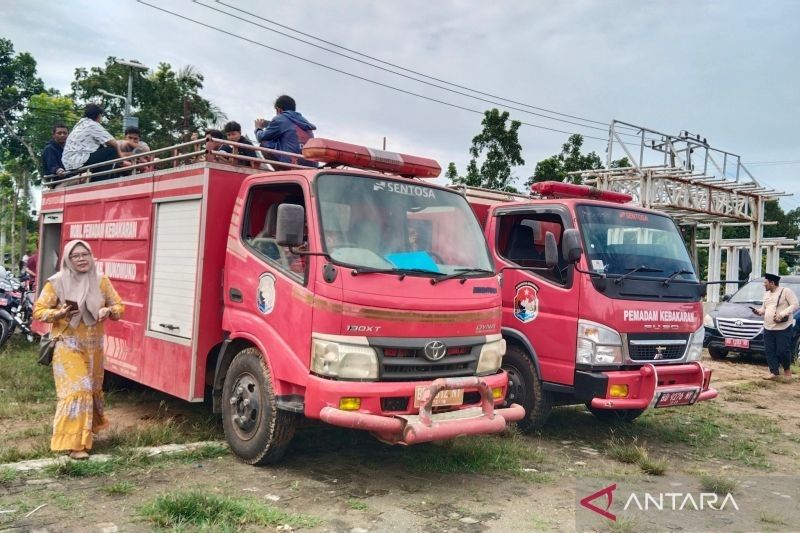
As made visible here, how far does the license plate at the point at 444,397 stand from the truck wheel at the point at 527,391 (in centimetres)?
172

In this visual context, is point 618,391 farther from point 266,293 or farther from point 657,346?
point 266,293

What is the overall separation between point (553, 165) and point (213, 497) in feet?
83.0

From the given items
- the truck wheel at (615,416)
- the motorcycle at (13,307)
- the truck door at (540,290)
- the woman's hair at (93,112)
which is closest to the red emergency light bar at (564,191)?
the truck door at (540,290)

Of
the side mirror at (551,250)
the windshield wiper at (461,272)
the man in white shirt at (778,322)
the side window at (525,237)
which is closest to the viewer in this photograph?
the windshield wiper at (461,272)

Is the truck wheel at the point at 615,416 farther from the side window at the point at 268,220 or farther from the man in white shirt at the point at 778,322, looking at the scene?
the man in white shirt at the point at 778,322

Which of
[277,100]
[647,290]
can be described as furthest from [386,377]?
[277,100]

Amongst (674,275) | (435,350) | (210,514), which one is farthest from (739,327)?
(210,514)

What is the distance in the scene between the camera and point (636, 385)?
613cm

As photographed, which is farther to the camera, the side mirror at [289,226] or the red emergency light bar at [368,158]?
the red emergency light bar at [368,158]

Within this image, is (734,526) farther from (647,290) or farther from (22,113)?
(22,113)

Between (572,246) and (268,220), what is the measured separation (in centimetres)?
270

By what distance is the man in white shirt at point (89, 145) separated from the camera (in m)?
8.27

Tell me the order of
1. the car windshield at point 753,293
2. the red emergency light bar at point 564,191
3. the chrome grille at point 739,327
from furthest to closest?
1. the car windshield at point 753,293
2. the chrome grille at point 739,327
3. the red emergency light bar at point 564,191

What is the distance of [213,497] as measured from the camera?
4.29 metres
